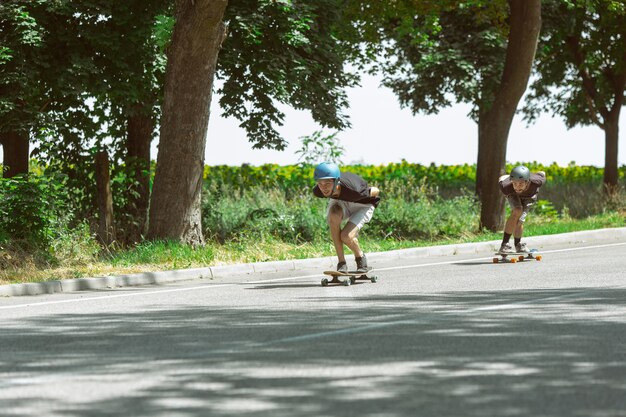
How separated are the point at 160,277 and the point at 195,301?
9.66ft

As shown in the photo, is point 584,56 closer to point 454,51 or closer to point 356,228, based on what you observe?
point 454,51

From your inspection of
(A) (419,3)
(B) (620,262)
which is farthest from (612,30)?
(B) (620,262)

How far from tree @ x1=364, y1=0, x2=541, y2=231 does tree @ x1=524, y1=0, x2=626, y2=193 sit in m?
2.50

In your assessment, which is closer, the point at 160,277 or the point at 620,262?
the point at 160,277

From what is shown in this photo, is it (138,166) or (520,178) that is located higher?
(138,166)

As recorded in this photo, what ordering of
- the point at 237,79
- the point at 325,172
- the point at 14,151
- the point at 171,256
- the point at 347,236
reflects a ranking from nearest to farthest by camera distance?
the point at 325,172, the point at 347,236, the point at 171,256, the point at 14,151, the point at 237,79

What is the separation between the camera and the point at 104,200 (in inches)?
774

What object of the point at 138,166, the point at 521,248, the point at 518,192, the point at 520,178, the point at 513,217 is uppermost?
the point at 138,166

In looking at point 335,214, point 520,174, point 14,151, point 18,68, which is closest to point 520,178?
point 520,174

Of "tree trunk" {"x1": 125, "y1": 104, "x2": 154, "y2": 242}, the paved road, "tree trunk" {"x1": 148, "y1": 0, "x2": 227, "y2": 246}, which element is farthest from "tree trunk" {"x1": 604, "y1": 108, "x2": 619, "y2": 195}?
the paved road

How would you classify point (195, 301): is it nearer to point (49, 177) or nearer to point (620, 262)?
point (49, 177)

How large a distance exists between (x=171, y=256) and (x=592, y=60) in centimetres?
2107

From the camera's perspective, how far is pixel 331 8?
→ 80.8 ft

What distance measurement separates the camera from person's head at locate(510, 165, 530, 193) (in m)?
16.8
